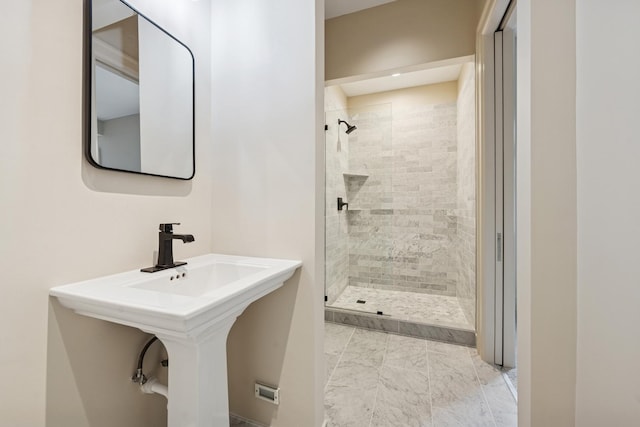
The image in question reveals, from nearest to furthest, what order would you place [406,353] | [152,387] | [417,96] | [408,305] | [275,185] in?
[152,387], [275,185], [406,353], [408,305], [417,96]

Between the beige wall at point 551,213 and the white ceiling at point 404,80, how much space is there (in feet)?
6.72

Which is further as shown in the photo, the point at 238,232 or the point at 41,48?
the point at 238,232

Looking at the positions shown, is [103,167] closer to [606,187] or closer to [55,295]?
[55,295]

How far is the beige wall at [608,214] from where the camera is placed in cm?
65

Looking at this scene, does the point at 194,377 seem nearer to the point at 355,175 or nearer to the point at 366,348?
the point at 366,348

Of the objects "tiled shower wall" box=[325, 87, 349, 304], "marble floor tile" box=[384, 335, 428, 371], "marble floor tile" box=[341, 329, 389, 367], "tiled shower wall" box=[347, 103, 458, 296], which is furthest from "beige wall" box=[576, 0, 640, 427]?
"tiled shower wall" box=[347, 103, 458, 296]

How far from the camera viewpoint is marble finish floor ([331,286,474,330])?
7.59ft

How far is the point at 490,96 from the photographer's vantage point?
1.77 meters

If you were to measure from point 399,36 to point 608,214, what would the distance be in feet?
6.51

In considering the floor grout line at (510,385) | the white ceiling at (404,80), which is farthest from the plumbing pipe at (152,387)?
the white ceiling at (404,80)

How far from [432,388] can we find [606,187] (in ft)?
4.68

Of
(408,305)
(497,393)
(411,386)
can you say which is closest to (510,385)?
(497,393)

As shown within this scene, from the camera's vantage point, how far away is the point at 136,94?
109cm

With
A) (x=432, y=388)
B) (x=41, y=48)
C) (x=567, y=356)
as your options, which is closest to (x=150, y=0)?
(x=41, y=48)
